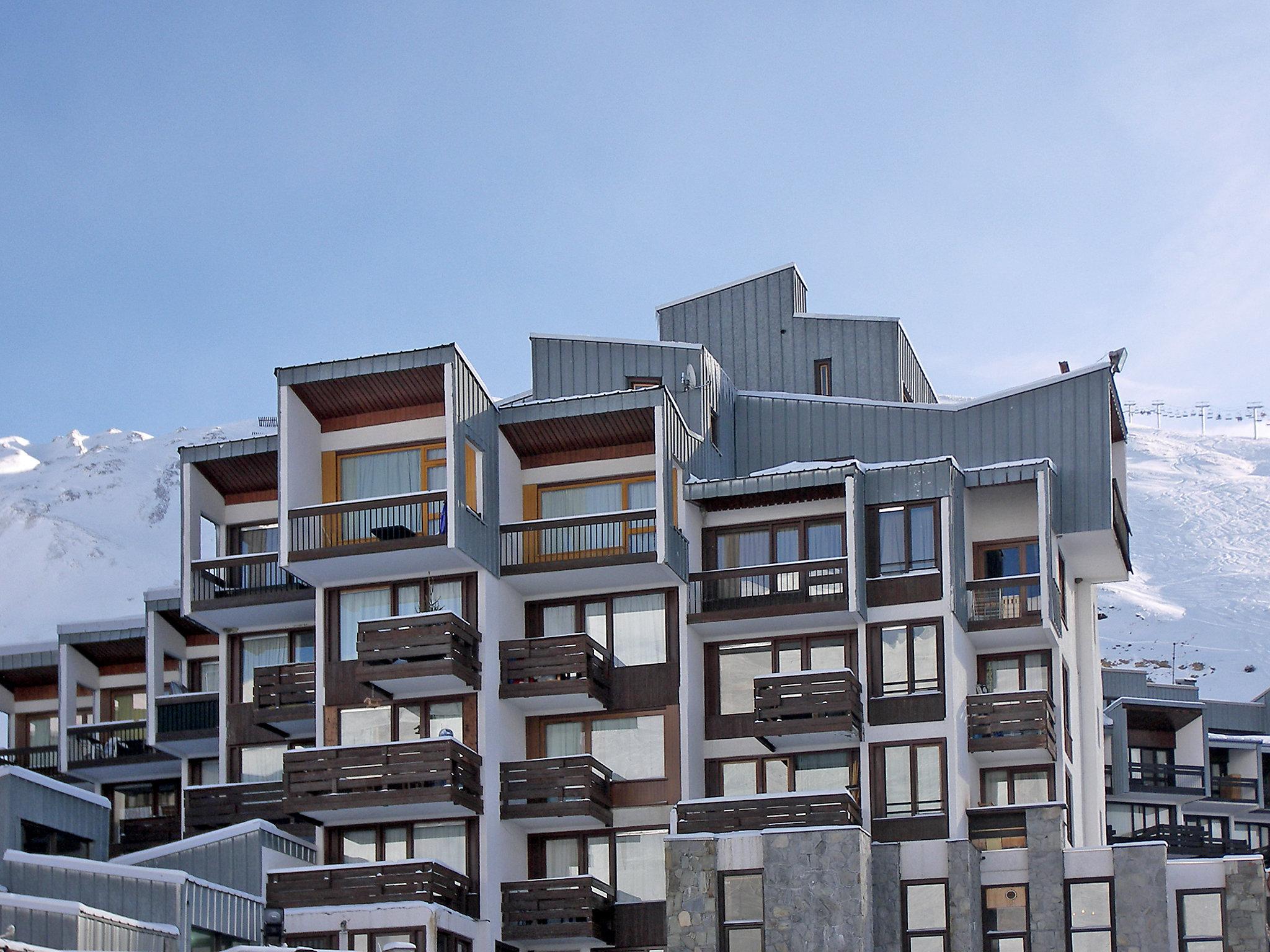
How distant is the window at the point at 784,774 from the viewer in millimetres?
45531

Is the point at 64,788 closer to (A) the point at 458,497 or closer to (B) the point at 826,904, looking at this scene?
(A) the point at 458,497

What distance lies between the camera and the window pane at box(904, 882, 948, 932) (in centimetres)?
4181

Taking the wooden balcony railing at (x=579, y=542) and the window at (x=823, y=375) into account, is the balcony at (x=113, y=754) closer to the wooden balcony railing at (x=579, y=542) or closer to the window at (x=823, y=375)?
the wooden balcony railing at (x=579, y=542)

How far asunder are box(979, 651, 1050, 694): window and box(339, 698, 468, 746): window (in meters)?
12.0

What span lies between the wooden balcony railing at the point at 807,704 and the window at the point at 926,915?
377cm

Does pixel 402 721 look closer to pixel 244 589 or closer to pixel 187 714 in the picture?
pixel 244 589

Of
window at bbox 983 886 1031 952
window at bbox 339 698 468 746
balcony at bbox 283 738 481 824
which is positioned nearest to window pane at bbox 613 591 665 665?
window at bbox 339 698 468 746

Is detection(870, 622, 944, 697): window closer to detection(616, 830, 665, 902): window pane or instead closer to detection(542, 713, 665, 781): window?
detection(542, 713, 665, 781): window

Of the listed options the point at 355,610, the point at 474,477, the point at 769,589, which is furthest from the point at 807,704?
the point at 355,610

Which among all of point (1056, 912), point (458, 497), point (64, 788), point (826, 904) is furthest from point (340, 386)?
point (1056, 912)

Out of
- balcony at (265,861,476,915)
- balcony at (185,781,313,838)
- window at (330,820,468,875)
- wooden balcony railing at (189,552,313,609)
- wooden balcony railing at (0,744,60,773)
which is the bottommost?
balcony at (265,861,476,915)

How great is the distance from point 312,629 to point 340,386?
6.39 meters

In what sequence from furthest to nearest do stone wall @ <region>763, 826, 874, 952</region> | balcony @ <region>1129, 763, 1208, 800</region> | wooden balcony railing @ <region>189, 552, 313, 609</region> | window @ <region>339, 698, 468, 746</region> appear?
balcony @ <region>1129, 763, 1208, 800</region> < wooden balcony railing @ <region>189, 552, 313, 609</region> < window @ <region>339, 698, 468, 746</region> < stone wall @ <region>763, 826, 874, 952</region>

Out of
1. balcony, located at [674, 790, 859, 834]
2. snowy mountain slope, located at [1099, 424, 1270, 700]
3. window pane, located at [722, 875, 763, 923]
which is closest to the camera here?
window pane, located at [722, 875, 763, 923]
